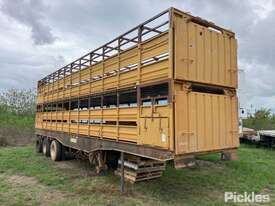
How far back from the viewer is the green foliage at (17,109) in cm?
2158

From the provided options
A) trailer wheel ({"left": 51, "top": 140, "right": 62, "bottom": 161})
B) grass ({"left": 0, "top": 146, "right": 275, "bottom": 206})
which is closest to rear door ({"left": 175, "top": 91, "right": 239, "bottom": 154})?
grass ({"left": 0, "top": 146, "right": 275, "bottom": 206})

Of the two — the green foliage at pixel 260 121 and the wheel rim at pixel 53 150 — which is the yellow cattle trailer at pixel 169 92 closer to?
the wheel rim at pixel 53 150

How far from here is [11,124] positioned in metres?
21.1

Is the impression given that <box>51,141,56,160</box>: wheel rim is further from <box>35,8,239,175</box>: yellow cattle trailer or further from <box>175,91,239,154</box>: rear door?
<box>175,91,239,154</box>: rear door

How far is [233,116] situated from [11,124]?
1853 centimetres

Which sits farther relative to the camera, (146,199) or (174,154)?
(146,199)

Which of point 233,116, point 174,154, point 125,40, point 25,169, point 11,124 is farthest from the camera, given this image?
point 11,124

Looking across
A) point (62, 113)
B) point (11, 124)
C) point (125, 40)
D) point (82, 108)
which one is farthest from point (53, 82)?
point (11, 124)

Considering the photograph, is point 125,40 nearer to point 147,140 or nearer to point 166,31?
point 166,31

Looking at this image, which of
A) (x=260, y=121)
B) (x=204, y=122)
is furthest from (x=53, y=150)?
(x=260, y=121)

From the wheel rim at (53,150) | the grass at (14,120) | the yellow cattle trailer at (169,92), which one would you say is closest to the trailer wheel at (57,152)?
the wheel rim at (53,150)

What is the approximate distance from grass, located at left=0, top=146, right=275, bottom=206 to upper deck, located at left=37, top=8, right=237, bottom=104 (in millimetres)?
2494

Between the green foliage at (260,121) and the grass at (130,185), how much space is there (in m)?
12.9

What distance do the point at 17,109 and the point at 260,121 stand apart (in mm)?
19745
